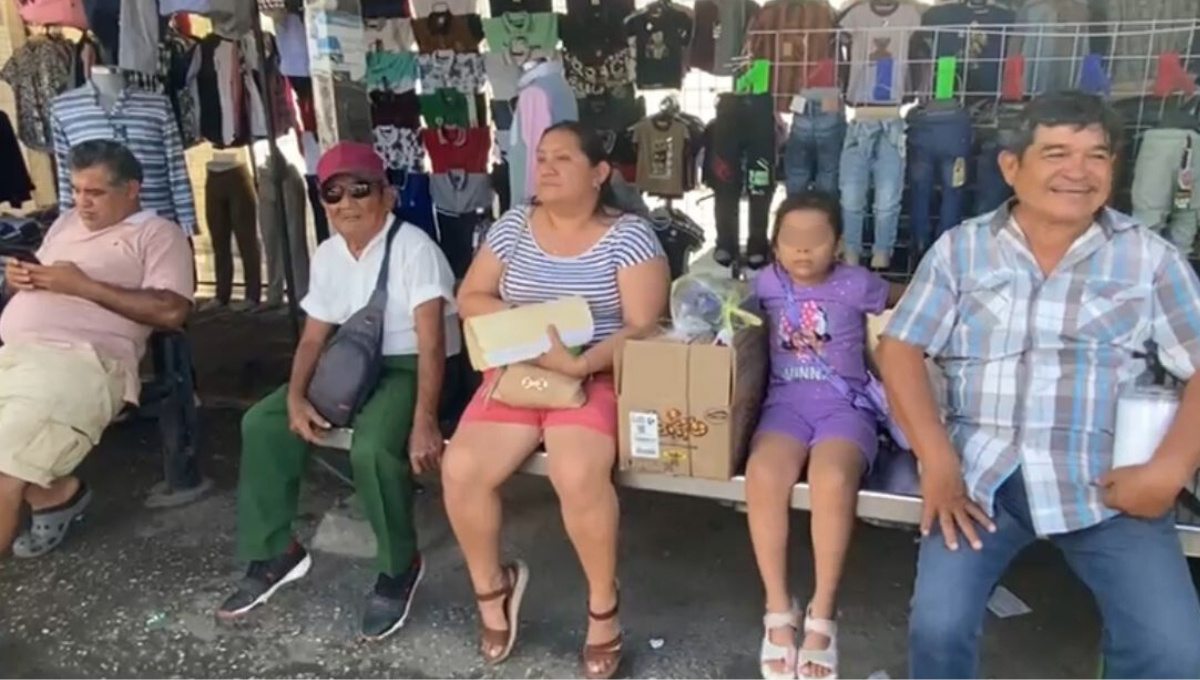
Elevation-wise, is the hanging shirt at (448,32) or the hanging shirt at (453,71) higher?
the hanging shirt at (448,32)

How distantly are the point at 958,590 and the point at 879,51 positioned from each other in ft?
11.9

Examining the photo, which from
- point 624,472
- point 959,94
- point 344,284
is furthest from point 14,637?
point 959,94

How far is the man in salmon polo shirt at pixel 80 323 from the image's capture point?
122 inches

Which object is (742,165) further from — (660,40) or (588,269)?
(588,269)

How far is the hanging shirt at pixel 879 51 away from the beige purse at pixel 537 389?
2992 mm

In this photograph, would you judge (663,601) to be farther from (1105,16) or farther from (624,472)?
(1105,16)

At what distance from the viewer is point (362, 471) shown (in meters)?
2.93

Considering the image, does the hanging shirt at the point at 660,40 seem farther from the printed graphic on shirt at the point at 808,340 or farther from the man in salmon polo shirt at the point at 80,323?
the printed graphic on shirt at the point at 808,340

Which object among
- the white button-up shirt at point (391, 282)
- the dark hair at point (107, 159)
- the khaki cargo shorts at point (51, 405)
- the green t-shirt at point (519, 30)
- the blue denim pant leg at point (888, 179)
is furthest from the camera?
the green t-shirt at point (519, 30)

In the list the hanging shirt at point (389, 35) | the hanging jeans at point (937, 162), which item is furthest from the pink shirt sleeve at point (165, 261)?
the hanging jeans at point (937, 162)

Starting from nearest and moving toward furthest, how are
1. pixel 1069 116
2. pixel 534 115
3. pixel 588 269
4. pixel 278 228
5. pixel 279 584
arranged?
pixel 1069 116 < pixel 588 269 < pixel 279 584 < pixel 534 115 < pixel 278 228

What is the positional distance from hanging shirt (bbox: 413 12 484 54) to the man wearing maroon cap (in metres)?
2.99

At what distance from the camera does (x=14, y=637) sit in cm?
306

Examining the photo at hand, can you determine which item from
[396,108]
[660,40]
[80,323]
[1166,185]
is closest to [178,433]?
[80,323]
